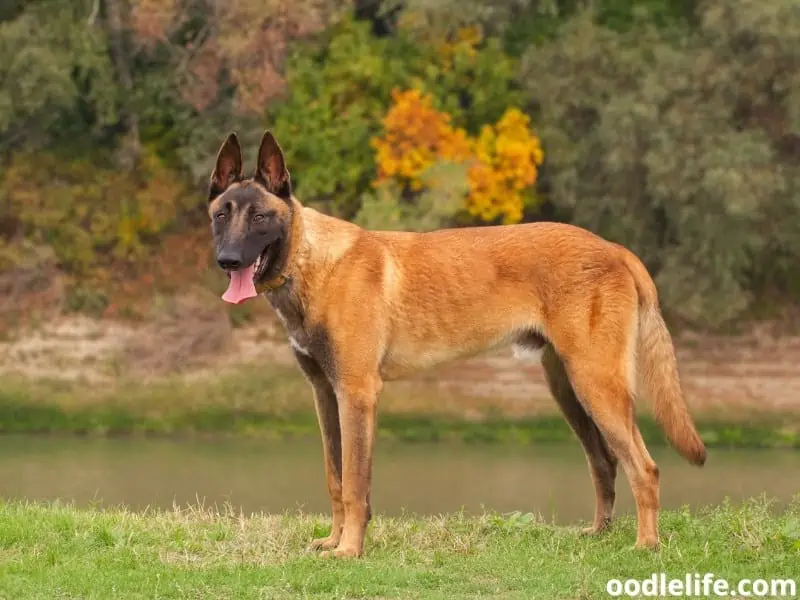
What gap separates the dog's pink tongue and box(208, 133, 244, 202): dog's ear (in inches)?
23.4

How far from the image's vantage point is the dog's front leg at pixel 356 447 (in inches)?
328

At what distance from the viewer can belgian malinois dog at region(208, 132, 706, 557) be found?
8336mm

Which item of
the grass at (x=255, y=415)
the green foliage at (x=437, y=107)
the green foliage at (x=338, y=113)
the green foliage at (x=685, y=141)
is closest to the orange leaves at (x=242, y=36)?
the green foliage at (x=437, y=107)

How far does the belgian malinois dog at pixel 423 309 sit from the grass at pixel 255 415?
16724mm

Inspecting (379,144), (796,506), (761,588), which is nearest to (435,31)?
(379,144)

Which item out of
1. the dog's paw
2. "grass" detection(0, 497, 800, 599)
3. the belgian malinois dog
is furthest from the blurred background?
the dog's paw

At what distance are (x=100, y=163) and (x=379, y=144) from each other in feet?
24.9

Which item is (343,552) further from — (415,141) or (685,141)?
(415,141)

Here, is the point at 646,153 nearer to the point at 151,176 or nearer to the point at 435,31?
the point at 435,31

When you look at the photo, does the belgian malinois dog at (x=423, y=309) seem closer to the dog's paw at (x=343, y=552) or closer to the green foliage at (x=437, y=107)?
the dog's paw at (x=343, y=552)

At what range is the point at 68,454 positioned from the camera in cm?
2253

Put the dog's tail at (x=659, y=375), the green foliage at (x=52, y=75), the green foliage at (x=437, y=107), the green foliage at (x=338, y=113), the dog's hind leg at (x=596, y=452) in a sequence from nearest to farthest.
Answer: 1. the dog's tail at (x=659, y=375)
2. the dog's hind leg at (x=596, y=452)
3. the green foliage at (x=437, y=107)
4. the green foliage at (x=52, y=75)
5. the green foliage at (x=338, y=113)

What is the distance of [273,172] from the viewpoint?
8.46m

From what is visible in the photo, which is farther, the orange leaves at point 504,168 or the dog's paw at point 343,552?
the orange leaves at point 504,168
